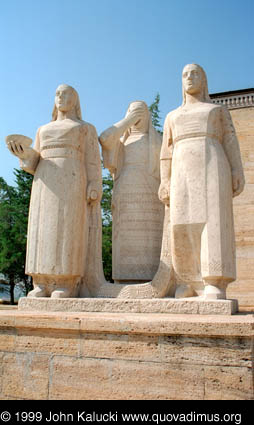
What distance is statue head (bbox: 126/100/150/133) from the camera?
17.7 ft

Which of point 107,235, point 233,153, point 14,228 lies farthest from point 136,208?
point 14,228

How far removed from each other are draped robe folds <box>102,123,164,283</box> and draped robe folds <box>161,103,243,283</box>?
28.8 inches

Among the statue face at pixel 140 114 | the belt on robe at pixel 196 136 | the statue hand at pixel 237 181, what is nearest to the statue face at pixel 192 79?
the belt on robe at pixel 196 136

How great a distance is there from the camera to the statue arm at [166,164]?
15.1ft

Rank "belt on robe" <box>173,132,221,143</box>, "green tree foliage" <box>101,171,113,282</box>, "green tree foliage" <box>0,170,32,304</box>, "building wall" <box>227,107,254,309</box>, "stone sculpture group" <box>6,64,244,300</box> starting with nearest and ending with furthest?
"stone sculpture group" <box>6,64,244,300</box> < "belt on robe" <box>173,132,221,143</box> < "building wall" <box>227,107,254,309</box> < "green tree foliage" <box>101,171,113,282</box> < "green tree foliage" <box>0,170,32,304</box>

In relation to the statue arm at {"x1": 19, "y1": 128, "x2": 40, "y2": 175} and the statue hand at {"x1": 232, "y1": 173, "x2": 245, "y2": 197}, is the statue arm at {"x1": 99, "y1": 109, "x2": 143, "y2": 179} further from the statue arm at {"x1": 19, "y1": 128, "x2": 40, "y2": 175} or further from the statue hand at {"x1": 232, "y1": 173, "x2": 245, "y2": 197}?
the statue hand at {"x1": 232, "y1": 173, "x2": 245, "y2": 197}

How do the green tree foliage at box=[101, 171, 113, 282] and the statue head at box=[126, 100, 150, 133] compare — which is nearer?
the statue head at box=[126, 100, 150, 133]

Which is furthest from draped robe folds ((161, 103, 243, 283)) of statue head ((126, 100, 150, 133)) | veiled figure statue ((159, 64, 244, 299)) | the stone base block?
statue head ((126, 100, 150, 133))

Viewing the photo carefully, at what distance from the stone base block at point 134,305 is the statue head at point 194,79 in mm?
2349

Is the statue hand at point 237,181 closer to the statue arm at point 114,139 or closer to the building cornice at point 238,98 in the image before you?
the statue arm at point 114,139

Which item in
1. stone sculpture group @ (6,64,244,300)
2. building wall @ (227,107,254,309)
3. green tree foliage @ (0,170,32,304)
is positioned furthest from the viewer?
green tree foliage @ (0,170,32,304)

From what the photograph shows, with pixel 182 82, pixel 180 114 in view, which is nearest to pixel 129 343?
pixel 180 114

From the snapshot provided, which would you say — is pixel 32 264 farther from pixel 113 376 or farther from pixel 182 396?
pixel 182 396

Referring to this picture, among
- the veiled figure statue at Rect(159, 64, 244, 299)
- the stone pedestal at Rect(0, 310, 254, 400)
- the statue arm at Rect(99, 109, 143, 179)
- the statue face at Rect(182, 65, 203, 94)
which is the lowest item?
the stone pedestal at Rect(0, 310, 254, 400)
